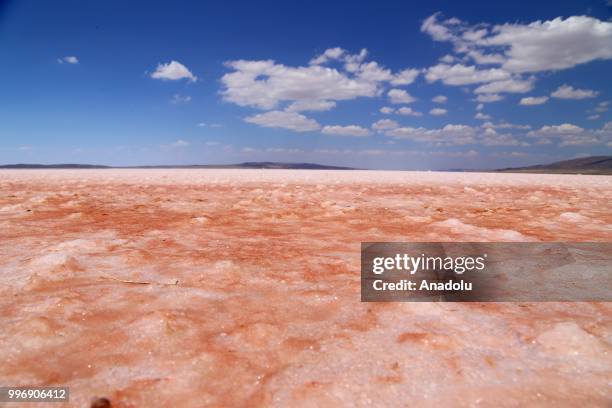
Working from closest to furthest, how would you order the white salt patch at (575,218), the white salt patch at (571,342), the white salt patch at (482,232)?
the white salt patch at (571,342), the white salt patch at (482,232), the white salt patch at (575,218)

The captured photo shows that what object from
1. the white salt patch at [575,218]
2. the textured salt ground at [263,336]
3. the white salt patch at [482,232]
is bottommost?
the textured salt ground at [263,336]

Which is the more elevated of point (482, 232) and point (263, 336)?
point (482, 232)

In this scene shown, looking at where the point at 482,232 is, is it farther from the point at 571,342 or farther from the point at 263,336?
the point at 263,336

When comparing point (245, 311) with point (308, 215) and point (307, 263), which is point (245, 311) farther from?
point (308, 215)

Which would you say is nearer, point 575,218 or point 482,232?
point 482,232

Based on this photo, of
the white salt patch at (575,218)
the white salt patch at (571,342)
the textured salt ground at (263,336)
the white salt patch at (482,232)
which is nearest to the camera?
the textured salt ground at (263,336)

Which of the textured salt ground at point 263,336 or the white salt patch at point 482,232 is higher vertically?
the white salt patch at point 482,232

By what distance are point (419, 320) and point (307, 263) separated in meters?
1.82

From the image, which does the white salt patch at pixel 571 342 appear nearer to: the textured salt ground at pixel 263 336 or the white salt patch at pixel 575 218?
the textured salt ground at pixel 263 336

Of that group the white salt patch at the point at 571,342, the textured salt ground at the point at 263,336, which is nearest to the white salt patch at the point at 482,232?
the textured salt ground at the point at 263,336

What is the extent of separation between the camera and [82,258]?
4.66 m

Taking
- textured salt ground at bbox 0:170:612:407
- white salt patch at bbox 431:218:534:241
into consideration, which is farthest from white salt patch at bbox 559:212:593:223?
textured salt ground at bbox 0:170:612:407

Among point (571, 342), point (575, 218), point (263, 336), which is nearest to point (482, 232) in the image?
point (575, 218)

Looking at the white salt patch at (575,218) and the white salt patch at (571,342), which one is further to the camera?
the white salt patch at (575,218)
